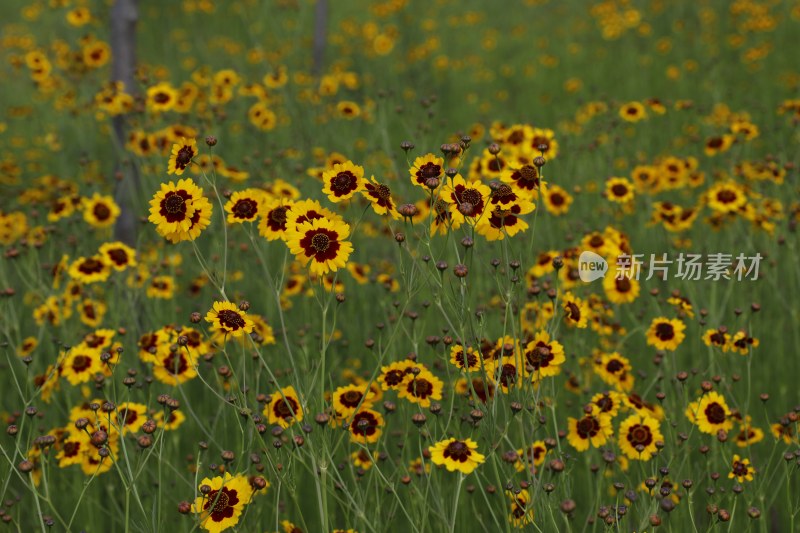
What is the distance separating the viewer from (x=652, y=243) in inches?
176

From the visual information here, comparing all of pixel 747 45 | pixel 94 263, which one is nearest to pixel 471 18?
pixel 747 45

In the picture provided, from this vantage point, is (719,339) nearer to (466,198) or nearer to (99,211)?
(466,198)

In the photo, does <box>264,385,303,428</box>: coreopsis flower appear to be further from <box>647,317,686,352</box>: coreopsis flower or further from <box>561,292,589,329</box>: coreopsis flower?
<box>647,317,686,352</box>: coreopsis flower

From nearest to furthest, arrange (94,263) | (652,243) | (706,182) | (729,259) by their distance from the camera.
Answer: (94,263) < (729,259) < (652,243) < (706,182)

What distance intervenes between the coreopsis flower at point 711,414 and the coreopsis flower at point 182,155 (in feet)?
5.62

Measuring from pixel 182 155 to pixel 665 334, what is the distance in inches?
68.6

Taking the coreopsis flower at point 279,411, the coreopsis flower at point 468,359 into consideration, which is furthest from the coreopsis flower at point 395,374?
the coreopsis flower at point 279,411

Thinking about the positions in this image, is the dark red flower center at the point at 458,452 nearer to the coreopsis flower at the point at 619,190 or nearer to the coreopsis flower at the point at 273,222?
the coreopsis flower at the point at 273,222

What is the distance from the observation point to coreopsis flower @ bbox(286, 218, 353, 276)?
2.00 metres

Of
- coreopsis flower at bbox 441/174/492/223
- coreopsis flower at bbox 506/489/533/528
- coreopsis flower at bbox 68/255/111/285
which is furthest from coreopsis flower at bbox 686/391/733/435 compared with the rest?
coreopsis flower at bbox 68/255/111/285

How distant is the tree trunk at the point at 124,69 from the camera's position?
4512 mm

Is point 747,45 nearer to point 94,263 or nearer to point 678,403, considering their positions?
point 678,403

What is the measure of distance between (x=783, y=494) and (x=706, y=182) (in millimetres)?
2902

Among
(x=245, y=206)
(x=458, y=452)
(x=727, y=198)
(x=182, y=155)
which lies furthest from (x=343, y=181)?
(x=727, y=198)
